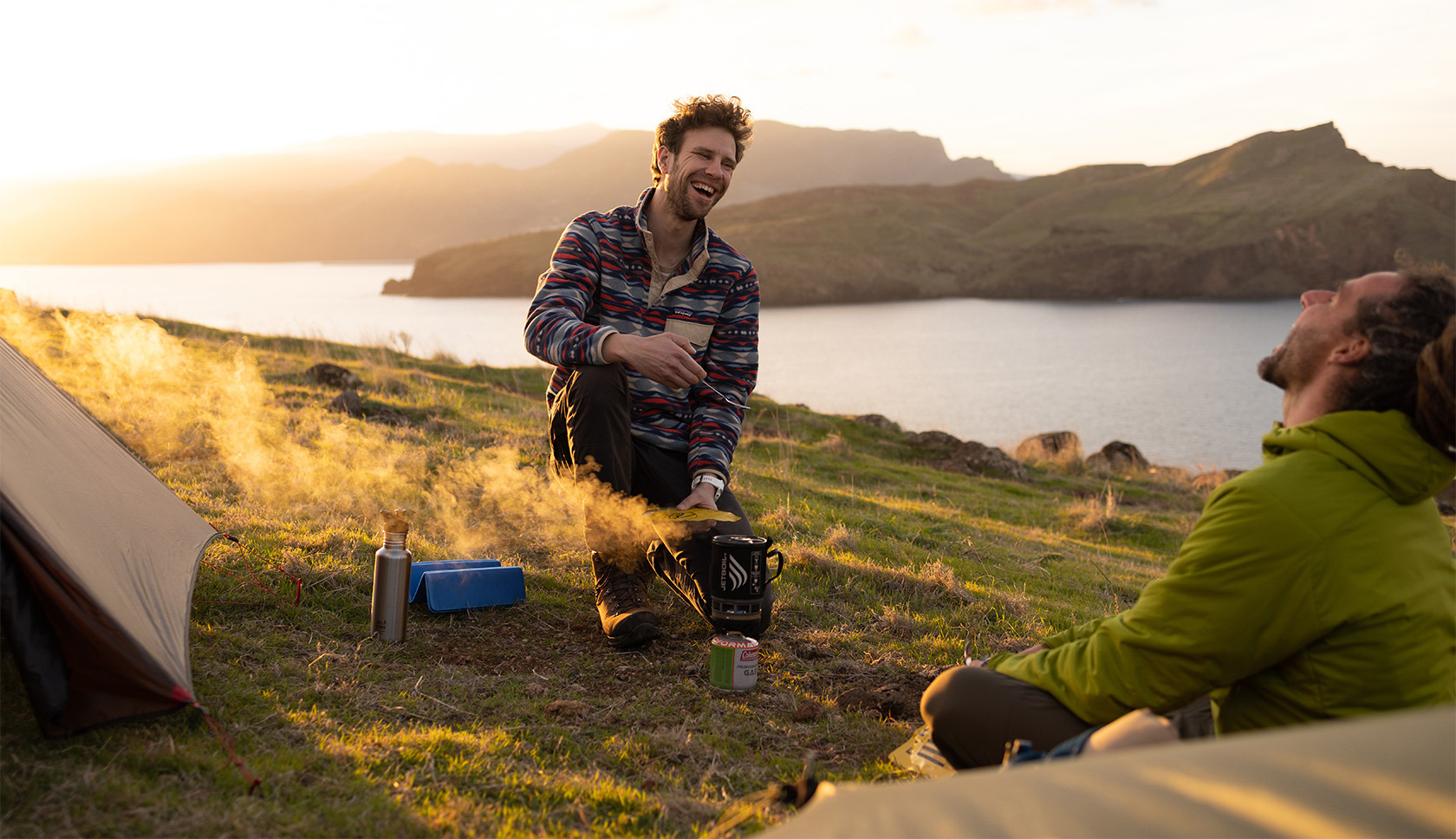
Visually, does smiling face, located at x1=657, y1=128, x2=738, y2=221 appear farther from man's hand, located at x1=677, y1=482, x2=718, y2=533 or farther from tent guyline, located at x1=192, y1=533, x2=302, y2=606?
tent guyline, located at x1=192, y1=533, x2=302, y2=606

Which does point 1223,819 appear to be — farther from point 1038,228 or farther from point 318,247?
point 318,247

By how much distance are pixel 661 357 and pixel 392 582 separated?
1.34 metres

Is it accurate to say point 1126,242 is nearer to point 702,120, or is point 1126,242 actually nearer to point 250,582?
point 702,120

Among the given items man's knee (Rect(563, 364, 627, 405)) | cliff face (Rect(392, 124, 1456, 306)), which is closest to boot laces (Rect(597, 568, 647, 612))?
man's knee (Rect(563, 364, 627, 405))

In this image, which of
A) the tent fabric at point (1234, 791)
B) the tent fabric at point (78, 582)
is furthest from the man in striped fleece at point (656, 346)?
the tent fabric at point (1234, 791)

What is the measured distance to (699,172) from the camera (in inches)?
162

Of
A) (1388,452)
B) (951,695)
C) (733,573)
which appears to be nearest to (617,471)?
(733,573)

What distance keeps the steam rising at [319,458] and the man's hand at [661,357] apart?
0.56 m

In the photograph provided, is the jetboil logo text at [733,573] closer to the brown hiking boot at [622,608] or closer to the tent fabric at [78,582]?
the brown hiking boot at [622,608]

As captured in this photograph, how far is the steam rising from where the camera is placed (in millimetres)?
5012

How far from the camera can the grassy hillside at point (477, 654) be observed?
7.77 feet

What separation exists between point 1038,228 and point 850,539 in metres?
119

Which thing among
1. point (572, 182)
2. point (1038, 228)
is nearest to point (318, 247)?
point (572, 182)

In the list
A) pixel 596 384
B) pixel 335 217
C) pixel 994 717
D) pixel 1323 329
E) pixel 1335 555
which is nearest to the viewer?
pixel 1335 555
